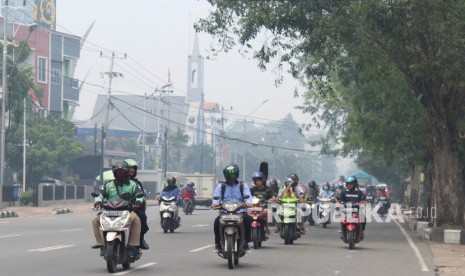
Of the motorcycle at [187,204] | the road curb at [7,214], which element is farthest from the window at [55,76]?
the road curb at [7,214]

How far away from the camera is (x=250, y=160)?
550ft

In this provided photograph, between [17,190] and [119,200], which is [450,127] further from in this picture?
[17,190]

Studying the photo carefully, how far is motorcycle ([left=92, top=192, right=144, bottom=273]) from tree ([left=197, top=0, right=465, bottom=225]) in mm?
11775

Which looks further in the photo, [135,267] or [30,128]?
[30,128]

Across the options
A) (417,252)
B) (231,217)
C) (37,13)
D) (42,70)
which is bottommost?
(417,252)

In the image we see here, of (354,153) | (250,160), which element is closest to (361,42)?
(354,153)

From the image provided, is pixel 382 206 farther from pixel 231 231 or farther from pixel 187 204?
pixel 231 231

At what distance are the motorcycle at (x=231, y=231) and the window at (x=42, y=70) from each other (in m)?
Answer: 75.9

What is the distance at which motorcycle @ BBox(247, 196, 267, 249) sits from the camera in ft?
73.3

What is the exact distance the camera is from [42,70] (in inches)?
3639

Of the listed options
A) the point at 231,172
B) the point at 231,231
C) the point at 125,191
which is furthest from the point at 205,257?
the point at 125,191

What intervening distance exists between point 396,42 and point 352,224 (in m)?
6.42

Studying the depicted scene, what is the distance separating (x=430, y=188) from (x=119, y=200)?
85.0 feet

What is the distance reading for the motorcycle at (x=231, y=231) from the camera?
1728 cm
